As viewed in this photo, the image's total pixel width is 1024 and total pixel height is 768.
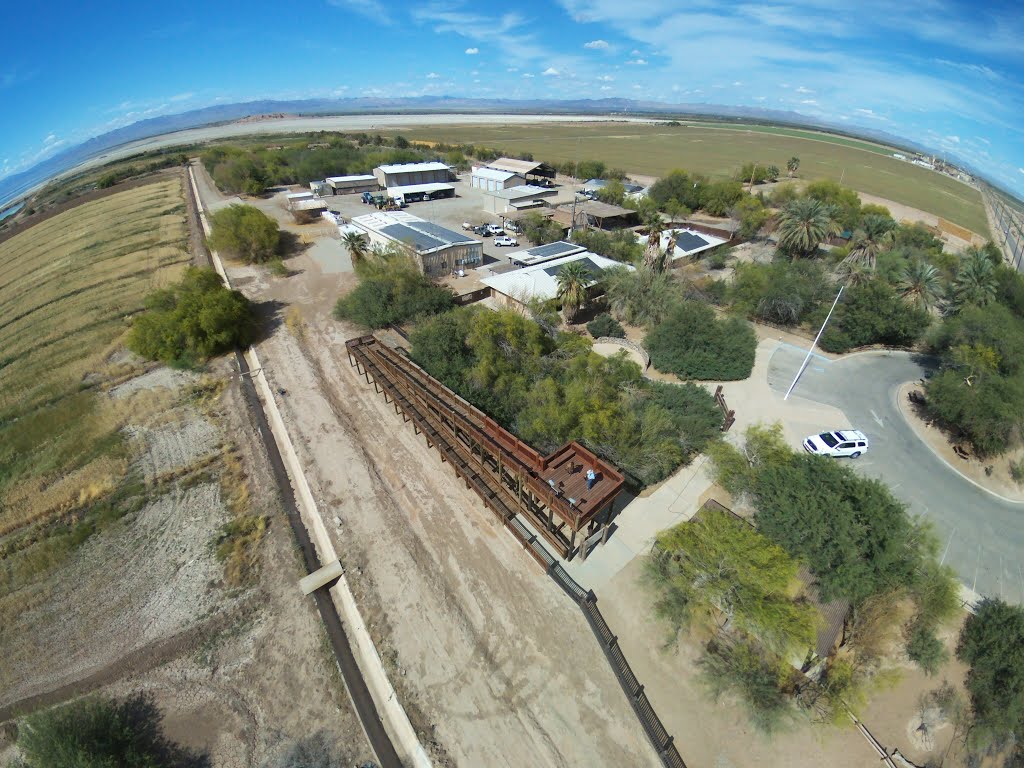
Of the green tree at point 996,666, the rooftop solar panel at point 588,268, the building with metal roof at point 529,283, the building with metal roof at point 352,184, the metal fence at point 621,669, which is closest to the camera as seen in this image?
the metal fence at point 621,669

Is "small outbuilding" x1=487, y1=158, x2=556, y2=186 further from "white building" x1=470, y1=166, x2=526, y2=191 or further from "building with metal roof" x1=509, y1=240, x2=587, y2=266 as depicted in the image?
"building with metal roof" x1=509, y1=240, x2=587, y2=266

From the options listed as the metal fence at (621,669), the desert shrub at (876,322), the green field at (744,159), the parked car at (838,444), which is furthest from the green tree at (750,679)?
the green field at (744,159)

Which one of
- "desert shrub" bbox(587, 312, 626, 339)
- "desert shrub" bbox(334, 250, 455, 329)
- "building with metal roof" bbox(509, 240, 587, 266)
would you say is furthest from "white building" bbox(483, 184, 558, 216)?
"desert shrub" bbox(587, 312, 626, 339)

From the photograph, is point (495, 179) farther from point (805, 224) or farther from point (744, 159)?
point (744, 159)

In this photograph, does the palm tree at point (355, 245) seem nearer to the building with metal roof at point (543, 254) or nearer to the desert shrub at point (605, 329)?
the building with metal roof at point (543, 254)

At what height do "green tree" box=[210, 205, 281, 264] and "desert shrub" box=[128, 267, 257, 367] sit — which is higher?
"green tree" box=[210, 205, 281, 264]

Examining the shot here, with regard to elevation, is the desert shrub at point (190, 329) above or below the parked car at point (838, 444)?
above
